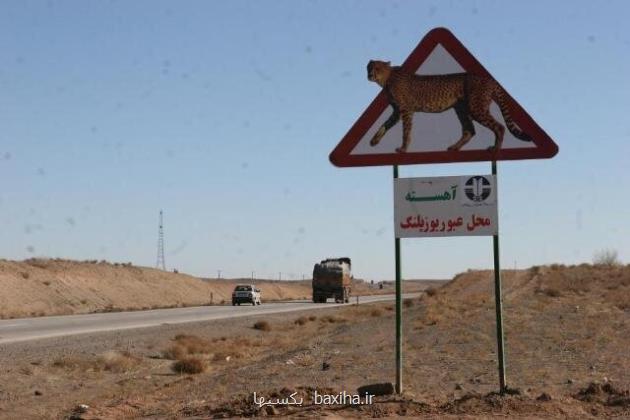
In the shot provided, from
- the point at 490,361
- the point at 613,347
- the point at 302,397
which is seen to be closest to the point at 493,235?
the point at 302,397

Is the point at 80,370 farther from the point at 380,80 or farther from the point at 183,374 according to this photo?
the point at 380,80

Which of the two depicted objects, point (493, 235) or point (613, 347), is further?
point (613, 347)

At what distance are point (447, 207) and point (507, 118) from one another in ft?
3.50

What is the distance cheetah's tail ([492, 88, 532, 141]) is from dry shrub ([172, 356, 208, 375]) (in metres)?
9.79

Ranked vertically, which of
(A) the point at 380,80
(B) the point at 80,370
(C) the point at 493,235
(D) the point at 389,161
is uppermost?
(A) the point at 380,80

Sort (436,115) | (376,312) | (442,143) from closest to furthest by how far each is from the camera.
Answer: (442,143) → (436,115) → (376,312)

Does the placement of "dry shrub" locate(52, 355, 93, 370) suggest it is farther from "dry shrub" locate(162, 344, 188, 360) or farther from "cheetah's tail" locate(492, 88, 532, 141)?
"cheetah's tail" locate(492, 88, 532, 141)

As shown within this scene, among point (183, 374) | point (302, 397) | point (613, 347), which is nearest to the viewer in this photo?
point (302, 397)

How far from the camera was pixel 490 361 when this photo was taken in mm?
13328

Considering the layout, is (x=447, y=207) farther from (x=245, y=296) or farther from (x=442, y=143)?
(x=245, y=296)

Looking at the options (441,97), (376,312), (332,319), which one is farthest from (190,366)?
(376,312)

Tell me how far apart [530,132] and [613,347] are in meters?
8.05

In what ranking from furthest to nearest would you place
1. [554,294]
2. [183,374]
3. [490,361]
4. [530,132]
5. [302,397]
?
[554,294], [183,374], [490,361], [302,397], [530,132]

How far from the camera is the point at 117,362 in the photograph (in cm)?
1777
